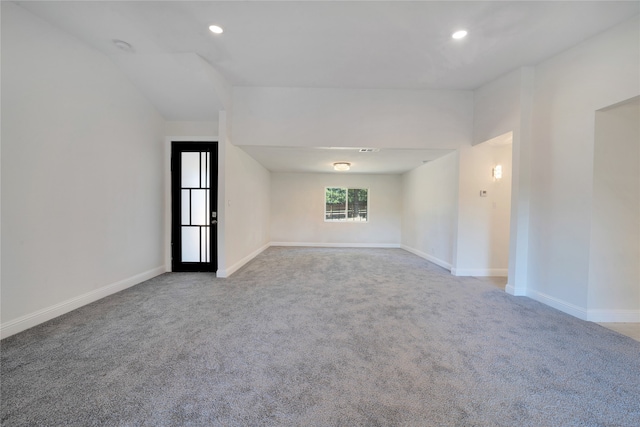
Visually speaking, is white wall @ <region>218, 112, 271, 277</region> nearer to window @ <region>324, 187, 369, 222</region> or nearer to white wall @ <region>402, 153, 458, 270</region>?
window @ <region>324, 187, 369, 222</region>

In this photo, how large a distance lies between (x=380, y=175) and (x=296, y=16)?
19.3 feet

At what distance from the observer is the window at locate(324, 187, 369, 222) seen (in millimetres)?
8062

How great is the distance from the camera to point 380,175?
793cm

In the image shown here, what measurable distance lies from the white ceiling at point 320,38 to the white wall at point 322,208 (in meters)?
4.03

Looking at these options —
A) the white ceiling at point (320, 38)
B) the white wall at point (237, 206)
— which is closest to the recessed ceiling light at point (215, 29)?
the white ceiling at point (320, 38)

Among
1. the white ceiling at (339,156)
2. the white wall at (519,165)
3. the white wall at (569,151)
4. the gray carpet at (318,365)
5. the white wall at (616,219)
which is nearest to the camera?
the gray carpet at (318,365)

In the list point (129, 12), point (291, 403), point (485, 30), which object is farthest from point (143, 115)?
point (485, 30)

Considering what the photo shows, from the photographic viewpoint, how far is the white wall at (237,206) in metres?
4.08

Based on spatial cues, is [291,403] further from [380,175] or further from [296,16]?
A: [380,175]

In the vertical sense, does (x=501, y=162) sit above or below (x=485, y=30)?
below

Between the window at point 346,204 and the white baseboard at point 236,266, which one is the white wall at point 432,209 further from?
the white baseboard at point 236,266

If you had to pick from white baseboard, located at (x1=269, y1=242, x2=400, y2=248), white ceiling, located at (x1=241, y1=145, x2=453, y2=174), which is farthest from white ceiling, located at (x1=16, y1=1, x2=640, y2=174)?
white baseboard, located at (x1=269, y1=242, x2=400, y2=248)

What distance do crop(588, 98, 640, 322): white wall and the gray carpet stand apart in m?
0.51

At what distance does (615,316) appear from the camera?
2.69 metres
